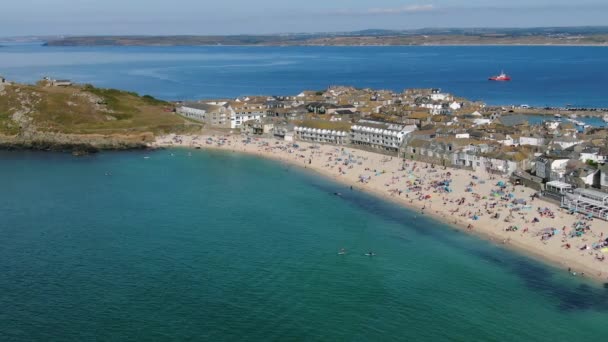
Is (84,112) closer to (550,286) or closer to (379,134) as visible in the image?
(379,134)

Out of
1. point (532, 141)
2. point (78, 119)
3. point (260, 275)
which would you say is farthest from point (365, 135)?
point (78, 119)

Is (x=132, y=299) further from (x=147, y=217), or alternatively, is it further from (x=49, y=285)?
(x=147, y=217)

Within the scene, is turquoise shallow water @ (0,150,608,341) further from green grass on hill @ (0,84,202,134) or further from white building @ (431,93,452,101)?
white building @ (431,93,452,101)

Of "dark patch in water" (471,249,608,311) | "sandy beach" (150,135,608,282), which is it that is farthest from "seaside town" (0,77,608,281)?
"dark patch in water" (471,249,608,311)

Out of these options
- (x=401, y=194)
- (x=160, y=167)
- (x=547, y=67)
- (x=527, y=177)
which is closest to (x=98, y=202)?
(x=160, y=167)

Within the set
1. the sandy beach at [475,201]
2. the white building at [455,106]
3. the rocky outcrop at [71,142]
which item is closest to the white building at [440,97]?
the white building at [455,106]
